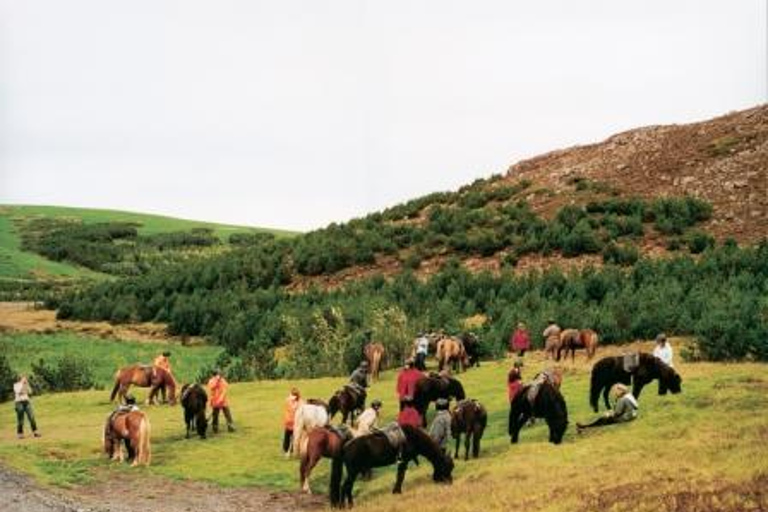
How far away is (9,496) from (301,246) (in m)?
56.2

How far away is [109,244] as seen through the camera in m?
147

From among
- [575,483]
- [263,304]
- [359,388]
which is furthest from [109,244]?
[575,483]

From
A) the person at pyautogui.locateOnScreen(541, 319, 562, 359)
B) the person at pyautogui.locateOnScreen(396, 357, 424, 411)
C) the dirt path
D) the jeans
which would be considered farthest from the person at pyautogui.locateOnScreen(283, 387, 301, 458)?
the person at pyautogui.locateOnScreen(541, 319, 562, 359)

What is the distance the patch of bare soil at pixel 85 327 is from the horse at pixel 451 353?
28.8 m

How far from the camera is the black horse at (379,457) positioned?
21.5 metres

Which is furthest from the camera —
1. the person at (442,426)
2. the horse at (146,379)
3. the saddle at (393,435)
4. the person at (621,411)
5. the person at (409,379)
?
the horse at (146,379)

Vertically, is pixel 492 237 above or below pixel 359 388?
above

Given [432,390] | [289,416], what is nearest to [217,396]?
[289,416]

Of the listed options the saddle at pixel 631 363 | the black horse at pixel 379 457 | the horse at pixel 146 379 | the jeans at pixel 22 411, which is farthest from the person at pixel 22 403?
the saddle at pixel 631 363

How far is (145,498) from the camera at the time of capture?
23047mm

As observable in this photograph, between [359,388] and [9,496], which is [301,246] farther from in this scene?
[9,496]

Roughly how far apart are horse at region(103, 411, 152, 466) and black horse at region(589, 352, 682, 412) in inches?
456

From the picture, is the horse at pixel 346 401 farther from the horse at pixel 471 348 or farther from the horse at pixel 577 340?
the horse at pixel 577 340

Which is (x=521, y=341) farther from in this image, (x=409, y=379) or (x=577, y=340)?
(x=409, y=379)
